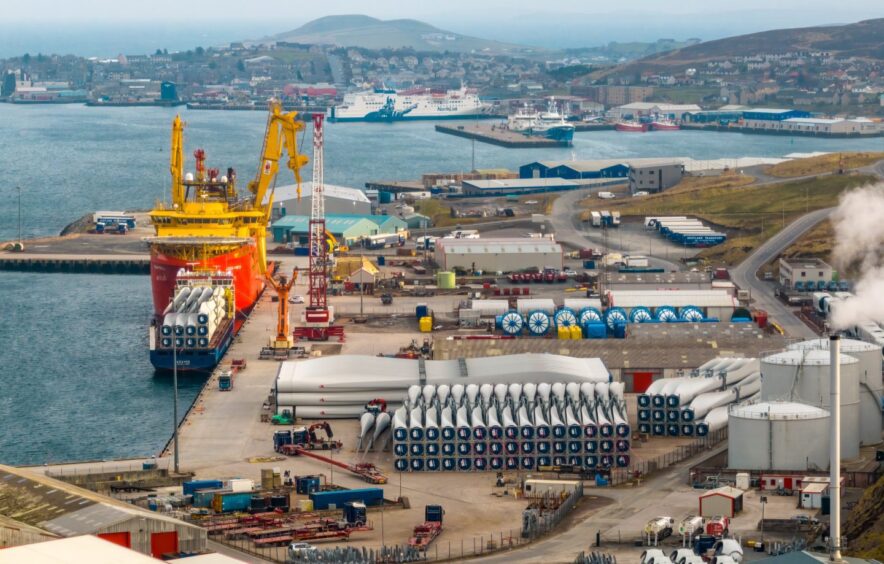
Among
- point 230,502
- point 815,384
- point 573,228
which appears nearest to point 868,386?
point 815,384

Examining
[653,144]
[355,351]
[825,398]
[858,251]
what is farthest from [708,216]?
[653,144]

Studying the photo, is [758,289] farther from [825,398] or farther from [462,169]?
[462,169]

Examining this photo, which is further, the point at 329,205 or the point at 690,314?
the point at 329,205

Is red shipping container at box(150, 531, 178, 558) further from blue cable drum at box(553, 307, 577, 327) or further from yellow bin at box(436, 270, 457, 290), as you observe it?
yellow bin at box(436, 270, 457, 290)

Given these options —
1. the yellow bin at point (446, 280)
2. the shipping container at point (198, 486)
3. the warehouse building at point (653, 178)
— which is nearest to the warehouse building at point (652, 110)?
the warehouse building at point (653, 178)

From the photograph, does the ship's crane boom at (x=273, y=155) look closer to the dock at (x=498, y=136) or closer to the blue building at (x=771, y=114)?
the dock at (x=498, y=136)

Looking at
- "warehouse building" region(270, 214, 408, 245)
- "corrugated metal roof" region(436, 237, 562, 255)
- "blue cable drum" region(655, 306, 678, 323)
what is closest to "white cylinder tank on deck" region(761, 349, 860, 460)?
"blue cable drum" region(655, 306, 678, 323)

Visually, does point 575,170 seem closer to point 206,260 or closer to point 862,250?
point 862,250
